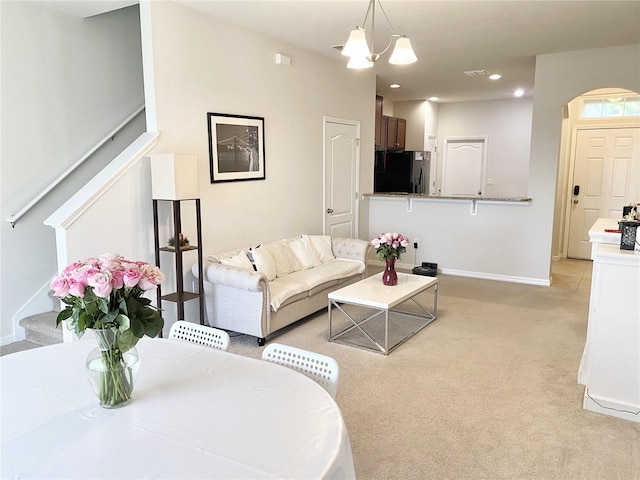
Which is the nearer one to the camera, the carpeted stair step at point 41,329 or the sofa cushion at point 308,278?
the carpeted stair step at point 41,329

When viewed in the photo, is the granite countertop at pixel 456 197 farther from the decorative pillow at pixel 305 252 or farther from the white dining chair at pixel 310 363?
the white dining chair at pixel 310 363

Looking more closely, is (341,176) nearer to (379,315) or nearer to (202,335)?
(379,315)

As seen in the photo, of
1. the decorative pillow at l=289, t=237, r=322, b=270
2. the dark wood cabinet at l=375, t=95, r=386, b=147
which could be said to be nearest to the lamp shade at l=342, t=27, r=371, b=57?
the decorative pillow at l=289, t=237, r=322, b=270

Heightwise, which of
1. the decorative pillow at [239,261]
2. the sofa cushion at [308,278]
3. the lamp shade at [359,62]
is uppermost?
the lamp shade at [359,62]

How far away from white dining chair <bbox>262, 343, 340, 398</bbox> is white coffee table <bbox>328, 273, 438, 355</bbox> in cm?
180

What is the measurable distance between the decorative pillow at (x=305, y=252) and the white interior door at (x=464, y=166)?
215 inches

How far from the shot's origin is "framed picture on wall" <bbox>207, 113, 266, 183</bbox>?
433cm

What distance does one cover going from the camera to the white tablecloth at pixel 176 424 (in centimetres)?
122

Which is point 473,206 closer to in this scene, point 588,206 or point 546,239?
point 546,239

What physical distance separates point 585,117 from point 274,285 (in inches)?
228

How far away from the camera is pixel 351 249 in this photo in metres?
5.27

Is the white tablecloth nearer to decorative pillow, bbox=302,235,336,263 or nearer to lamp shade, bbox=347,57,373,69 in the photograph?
lamp shade, bbox=347,57,373,69

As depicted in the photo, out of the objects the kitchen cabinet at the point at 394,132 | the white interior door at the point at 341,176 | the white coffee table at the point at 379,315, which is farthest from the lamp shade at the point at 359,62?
the kitchen cabinet at the point at 394,132

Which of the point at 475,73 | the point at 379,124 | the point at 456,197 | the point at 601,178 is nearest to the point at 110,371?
the point at 456,197
